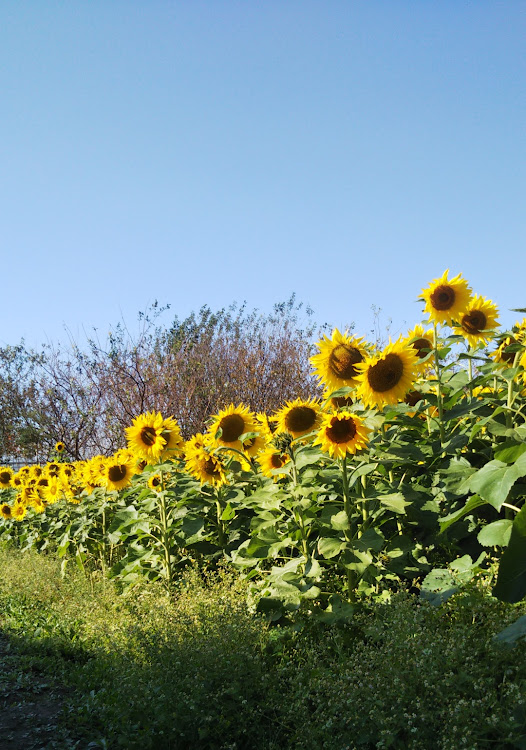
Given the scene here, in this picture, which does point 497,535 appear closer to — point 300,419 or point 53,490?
point 300,419

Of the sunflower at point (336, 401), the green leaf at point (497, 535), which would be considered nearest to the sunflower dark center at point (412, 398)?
the sunflower at point (336, 401)

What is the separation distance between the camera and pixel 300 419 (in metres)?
3.57

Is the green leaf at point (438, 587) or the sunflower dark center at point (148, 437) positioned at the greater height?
the sunflower dark center at point (148, 437)

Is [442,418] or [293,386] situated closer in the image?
[442,418]

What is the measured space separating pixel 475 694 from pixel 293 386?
435 inches

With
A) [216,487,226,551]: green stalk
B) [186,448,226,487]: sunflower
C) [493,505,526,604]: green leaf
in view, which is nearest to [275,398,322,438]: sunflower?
[186,448,226,487]: sunflower

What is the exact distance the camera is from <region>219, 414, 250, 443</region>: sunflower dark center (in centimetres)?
424

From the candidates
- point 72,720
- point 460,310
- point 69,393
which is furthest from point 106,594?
point 69,393

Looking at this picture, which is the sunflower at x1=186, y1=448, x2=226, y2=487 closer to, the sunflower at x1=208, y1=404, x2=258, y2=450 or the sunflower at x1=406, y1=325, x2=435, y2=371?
the sunflower at x1=208, y1=404, x2=258, y2=450

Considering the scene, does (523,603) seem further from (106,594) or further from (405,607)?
(106,594)

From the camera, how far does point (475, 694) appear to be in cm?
231

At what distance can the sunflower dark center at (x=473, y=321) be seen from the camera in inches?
150

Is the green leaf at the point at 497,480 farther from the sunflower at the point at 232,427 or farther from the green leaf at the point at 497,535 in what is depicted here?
the sunflower at the point at 232,427

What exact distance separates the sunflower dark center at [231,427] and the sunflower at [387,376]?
1.23 metres
